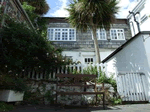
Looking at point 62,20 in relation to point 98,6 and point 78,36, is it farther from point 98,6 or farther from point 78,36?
point 98,6

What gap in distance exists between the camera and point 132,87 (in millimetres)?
4598

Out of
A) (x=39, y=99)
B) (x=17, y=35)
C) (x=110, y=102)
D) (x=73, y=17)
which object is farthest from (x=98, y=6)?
(x=39, y=99)

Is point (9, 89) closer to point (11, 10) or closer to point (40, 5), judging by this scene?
point (11, 10)

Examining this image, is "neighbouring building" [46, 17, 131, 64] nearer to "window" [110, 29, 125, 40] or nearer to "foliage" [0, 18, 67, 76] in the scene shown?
"window" [110, 29, 125, 40]

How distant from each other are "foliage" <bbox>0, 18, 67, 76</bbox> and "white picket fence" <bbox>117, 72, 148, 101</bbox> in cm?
248

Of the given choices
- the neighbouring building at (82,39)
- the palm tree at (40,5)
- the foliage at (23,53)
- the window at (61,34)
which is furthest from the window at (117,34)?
the foliage at (23,53)

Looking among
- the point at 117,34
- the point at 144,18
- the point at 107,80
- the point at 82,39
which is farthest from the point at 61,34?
the point at 107,80

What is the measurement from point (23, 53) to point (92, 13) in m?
4.88

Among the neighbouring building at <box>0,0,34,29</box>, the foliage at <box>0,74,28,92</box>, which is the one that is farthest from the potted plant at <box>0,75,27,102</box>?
the neighbouring building at <box>0,0,34,29</box>

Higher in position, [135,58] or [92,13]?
[92,13]

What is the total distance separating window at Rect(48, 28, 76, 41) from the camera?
11398 millimetres

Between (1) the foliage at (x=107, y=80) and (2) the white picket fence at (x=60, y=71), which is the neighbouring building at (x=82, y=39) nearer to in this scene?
(2) the white picket fence at (x=60, y=71)

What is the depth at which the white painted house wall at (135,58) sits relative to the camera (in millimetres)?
4539

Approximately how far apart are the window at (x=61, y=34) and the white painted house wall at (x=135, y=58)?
17.8 ft
